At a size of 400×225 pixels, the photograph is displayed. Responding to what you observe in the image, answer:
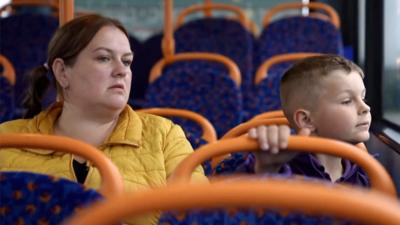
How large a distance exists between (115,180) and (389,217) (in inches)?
25.7

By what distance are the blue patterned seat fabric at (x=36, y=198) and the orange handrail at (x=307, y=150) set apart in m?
0.18

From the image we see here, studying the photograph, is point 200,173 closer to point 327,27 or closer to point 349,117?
point 349,117

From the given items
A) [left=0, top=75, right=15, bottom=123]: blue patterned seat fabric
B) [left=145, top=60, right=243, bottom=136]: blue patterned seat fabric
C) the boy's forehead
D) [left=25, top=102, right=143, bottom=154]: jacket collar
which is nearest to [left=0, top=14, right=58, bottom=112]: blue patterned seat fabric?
[left=0, top=75, right=15, bottom=123]: blue patterned seat fabric

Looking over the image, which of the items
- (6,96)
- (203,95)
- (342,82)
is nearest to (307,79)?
(342,82)

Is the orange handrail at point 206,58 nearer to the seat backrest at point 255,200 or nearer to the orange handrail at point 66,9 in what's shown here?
the orange handrail at point 66,9

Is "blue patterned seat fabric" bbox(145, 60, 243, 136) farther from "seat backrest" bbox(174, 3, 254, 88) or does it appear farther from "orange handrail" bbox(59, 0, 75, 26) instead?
"seat backrest" bbox(174, 3, 254, 88)

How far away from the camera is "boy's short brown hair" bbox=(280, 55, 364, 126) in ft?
5.60

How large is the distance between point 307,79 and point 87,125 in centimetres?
60

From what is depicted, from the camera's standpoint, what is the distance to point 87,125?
6.35 feet

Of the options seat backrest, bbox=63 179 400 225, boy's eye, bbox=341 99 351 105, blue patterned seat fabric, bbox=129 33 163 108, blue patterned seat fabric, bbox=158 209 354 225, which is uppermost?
seat backrest, bbox=63 179 400 225

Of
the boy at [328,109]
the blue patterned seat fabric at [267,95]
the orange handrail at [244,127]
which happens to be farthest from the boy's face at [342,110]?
the blue patterned seat fabric at [267,95]

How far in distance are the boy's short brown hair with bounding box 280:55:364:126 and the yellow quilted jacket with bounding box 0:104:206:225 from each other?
0.91 ft

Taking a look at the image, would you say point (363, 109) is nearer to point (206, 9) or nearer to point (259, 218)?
point (259, 218)

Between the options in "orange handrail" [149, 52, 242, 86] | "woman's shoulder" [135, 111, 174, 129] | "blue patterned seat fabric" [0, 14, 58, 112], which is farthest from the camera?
"blue patterned seat fabric" [0, 14, 58, 112]
